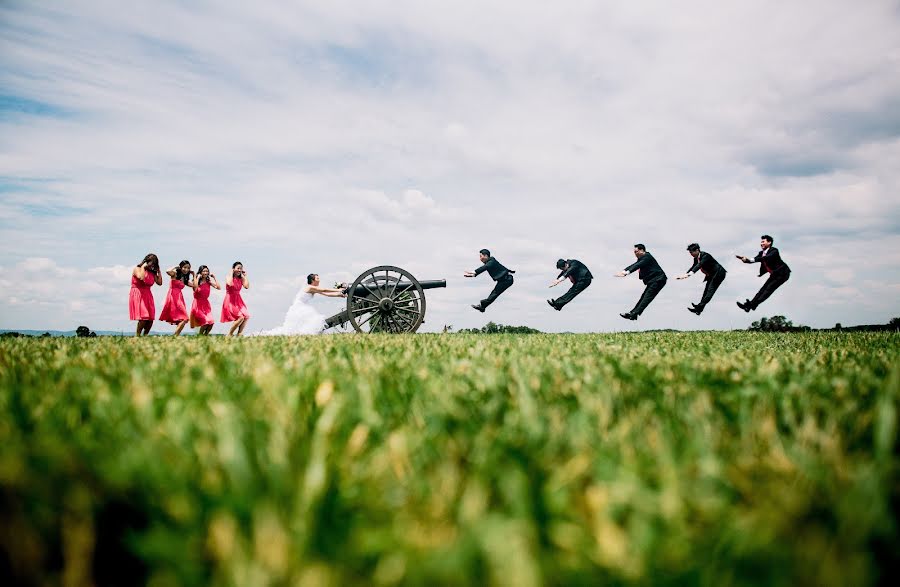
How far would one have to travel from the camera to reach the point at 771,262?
1362 centimetres

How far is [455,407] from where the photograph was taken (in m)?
1.88

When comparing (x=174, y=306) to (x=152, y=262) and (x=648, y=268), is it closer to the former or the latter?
(x=152, y=262)

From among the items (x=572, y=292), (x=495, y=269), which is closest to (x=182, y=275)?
(x=495, y=269)

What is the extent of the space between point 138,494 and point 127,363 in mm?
3054

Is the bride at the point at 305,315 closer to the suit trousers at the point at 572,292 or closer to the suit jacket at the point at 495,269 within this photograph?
the suit jacket at the point at 495,269

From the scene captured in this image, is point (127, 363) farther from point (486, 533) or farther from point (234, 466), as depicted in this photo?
point (486, 533)

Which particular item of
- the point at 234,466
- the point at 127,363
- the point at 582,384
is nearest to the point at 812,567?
the point at 234,466

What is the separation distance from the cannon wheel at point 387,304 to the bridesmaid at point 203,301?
4.49 metres

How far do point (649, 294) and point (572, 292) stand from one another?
84.7 inches

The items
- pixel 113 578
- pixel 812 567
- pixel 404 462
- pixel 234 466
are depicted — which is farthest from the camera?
pixel 404 462

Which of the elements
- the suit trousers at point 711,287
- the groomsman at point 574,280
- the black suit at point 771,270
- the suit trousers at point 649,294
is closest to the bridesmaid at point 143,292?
the groomsman at point 574,280

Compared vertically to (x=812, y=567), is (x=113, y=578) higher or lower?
lower

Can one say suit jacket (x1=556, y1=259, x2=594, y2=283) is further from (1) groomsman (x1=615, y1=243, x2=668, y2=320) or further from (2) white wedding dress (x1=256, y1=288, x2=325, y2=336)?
(2) white wedding dress (x1=256, y1=288, x2=325, y2=336)

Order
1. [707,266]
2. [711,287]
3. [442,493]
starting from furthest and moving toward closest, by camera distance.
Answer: [711,287] < [707,266] < [442,493]
